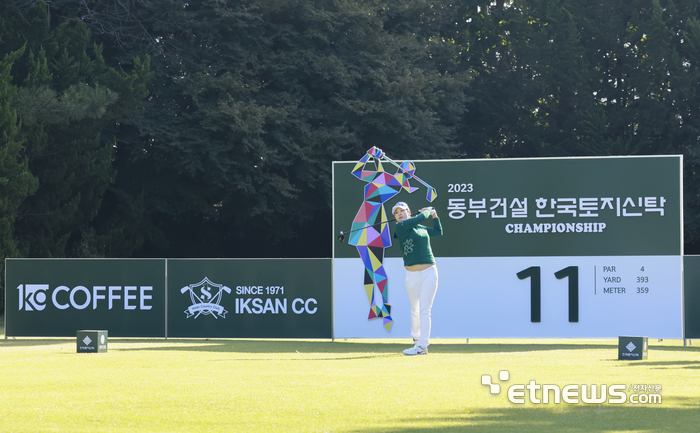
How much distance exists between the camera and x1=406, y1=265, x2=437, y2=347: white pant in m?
11.6

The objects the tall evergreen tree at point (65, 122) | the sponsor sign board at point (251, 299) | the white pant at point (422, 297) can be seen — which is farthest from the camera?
the tall evergreen tree at point (65, 122)

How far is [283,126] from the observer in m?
27.9

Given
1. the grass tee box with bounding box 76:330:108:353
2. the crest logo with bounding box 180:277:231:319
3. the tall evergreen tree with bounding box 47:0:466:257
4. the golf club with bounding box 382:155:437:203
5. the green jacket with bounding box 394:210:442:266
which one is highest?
the tall evergreen tree with bounding box 47:0:466:257

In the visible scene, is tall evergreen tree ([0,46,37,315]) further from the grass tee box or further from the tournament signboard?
the tournament signboard

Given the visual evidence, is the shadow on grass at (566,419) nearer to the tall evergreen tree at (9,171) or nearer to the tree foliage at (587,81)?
the tall evergreen tree at (9,171)

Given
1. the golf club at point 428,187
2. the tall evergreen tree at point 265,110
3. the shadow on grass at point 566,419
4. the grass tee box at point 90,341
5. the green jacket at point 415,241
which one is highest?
the tall evergreen tree at point 265,110

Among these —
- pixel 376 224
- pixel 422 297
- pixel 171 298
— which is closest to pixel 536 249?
pixel 376 224

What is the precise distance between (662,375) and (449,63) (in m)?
25.6

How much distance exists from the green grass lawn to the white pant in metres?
0.35

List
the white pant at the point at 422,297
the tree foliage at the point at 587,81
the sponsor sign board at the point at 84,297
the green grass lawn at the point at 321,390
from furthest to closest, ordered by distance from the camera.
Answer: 1. the tree foliage at the point at 587,81
2. the sponsor sign board at the point at 84,297
3. the white pant at the point at 422,297
4. the green grass lawn at the point at 321,390

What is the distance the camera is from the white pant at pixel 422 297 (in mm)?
11633

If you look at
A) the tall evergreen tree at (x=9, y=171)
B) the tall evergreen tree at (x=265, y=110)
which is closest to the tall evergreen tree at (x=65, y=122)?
the tall evergreen tree at (x=9, y=171)

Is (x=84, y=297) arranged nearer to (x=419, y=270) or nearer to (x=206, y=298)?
(x=206, y=298)

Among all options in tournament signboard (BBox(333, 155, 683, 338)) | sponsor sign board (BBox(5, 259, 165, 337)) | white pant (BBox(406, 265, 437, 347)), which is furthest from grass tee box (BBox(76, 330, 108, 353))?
white pant (BBox(406, 265, 437, 347))
